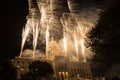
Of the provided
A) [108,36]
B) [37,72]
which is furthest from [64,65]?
[108,36]

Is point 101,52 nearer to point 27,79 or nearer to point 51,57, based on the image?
point 27,79

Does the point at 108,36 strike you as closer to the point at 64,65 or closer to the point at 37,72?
the point at 37,72

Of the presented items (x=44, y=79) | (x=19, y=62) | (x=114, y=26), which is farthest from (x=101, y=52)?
(x=19, y=62)

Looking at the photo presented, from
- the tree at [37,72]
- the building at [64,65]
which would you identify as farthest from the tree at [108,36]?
the building at [64,65]

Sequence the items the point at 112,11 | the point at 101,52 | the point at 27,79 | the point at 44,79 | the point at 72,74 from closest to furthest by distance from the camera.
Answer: the point at 112,11 → the point at 101,52 → the point at 27,79 → the point at 44,79 → the point at 72,74

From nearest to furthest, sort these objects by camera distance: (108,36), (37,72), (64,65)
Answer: (108,36) → (37,72) → (64,65)

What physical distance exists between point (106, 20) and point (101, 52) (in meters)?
6.58

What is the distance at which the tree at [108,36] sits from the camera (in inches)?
1485

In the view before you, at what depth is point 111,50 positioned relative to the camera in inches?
1550

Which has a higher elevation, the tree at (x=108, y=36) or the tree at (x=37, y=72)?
the tree at (x=108, y=36)

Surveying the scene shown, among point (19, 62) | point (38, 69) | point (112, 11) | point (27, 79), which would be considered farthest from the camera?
point (19, 62)

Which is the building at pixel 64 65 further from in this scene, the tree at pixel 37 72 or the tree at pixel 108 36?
the tree at pixel 108 36

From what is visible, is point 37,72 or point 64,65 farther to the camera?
point 64,65

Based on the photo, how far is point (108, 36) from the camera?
39.0 metres
